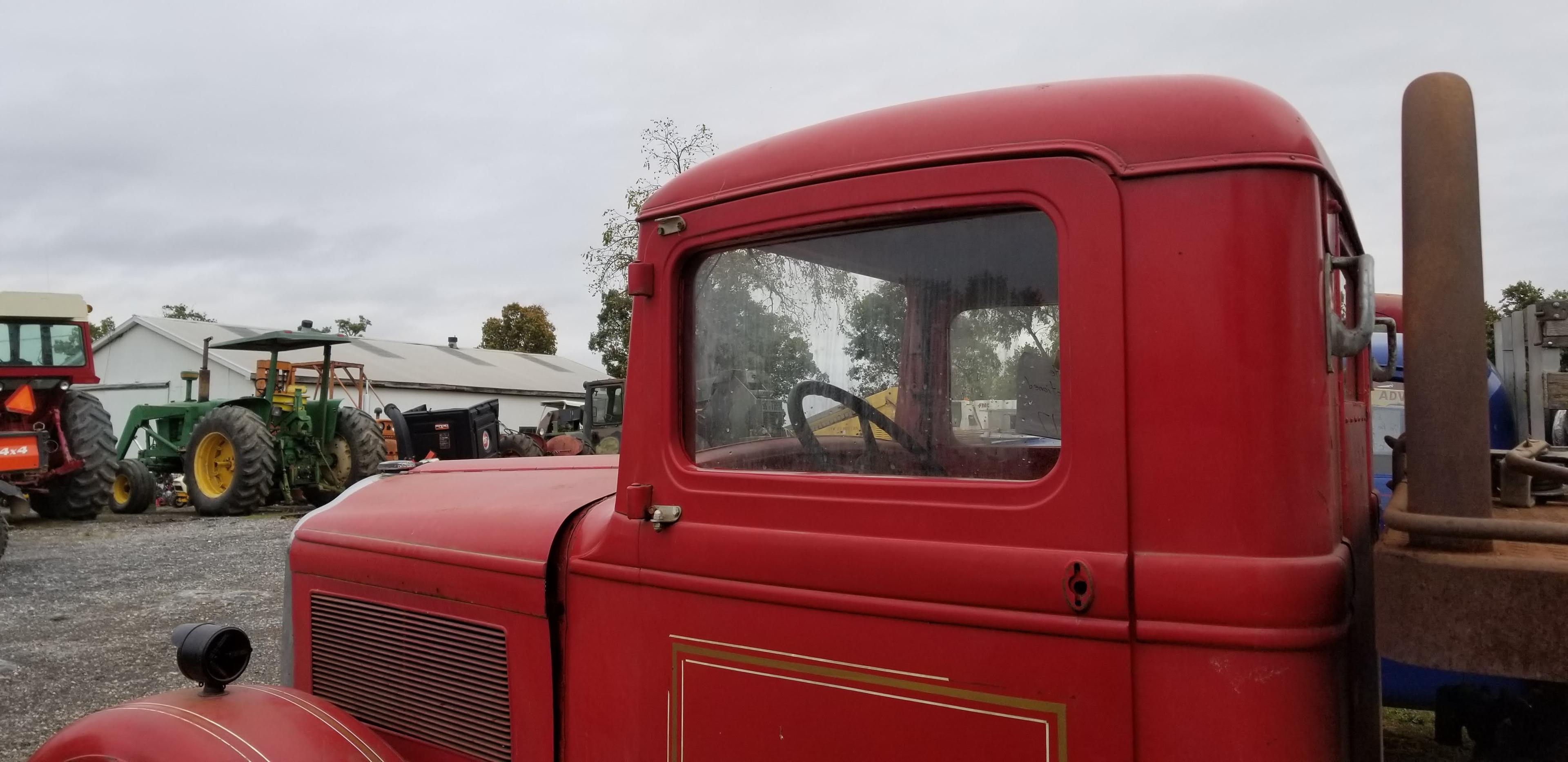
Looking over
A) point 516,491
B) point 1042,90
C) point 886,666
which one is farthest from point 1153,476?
point 516,491

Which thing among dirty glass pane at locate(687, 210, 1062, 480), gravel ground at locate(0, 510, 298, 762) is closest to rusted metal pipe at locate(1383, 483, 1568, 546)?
dirty glass pane at locate(687, 210, 1062, 480)

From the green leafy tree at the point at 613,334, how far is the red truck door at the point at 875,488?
11.9 m

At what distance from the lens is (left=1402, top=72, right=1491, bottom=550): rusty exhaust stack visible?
1.29 metres

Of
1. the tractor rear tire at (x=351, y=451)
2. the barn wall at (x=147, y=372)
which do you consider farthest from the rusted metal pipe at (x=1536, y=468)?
the barn wall at (x=147, y=372)

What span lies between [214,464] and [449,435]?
3.49 meters

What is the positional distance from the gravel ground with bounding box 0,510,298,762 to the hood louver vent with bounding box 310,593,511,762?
9.54 ft

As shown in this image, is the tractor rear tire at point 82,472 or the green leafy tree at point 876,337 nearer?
the green leafy tree at point 876,337

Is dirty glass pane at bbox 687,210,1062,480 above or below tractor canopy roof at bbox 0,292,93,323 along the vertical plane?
below

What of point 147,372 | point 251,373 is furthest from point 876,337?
point 147,372

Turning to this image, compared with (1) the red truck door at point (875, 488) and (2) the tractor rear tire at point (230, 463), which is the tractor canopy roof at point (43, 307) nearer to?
(2) the tractor rear tire at point (230, 463)

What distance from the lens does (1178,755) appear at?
139cm

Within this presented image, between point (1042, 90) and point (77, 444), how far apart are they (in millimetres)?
14320

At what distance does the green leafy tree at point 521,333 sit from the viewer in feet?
147

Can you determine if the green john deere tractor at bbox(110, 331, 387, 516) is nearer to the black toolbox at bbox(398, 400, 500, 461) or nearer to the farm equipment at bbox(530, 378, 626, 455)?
the black toolbox at bbox(398, 400, 500, 461)
